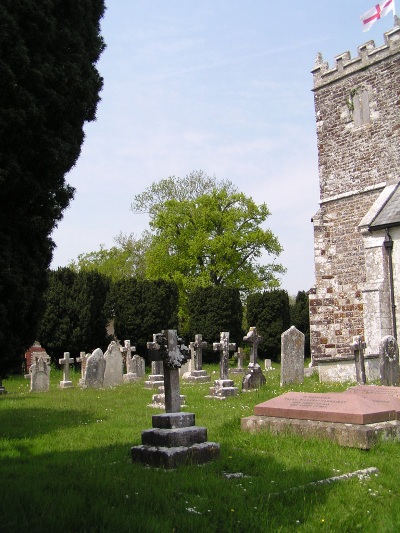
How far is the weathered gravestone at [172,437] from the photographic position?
5684mm

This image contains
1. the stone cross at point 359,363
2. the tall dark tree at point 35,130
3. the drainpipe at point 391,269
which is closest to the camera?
the tall dark tree at point 35,130

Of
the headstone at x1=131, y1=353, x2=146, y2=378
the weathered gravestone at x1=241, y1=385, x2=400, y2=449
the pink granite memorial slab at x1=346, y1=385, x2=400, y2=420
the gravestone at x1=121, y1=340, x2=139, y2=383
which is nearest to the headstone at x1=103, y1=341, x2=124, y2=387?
the gravestone at x1=121, y1=340, x2=139, y2=383

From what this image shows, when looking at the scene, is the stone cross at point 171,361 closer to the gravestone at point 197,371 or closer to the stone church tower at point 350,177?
the stone church tower at point 350,177

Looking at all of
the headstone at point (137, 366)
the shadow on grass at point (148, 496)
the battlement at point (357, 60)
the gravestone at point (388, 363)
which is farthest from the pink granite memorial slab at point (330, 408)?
the battlement at point (357, 60)

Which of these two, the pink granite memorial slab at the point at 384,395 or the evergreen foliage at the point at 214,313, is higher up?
the evergreen foliage at the point at 214,313

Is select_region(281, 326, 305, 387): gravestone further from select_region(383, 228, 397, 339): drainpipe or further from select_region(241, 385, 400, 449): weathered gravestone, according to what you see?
select_region(241, 385, 400, 449): weathered gravestone

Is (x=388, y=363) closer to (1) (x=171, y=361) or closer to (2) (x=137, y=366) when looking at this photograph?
(1) (x=171, y=361)

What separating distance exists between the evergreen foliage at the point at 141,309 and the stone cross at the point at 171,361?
767 inches

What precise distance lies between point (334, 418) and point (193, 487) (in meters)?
2.62

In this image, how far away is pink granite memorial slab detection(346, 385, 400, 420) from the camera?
7254mm

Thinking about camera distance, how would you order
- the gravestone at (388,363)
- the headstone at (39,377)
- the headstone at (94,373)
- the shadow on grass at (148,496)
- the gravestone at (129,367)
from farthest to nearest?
the gravestone at (129,367)
the headstone at (94,373)
the headstone at (39,377)
the gravestone at (388,363)
the shadow on grass at (148,496)

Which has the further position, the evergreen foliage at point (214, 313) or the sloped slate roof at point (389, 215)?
the evergreen foliage at point (214, 313)

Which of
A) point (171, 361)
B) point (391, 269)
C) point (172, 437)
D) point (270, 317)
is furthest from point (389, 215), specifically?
point (270, 317)

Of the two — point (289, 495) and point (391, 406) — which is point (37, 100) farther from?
point (391, 406)
